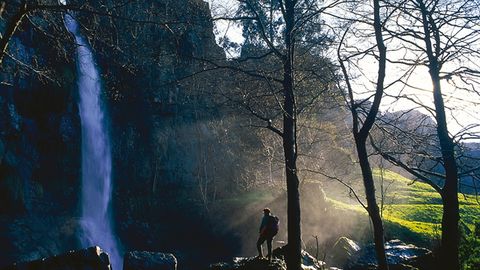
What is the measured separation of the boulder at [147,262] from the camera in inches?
361

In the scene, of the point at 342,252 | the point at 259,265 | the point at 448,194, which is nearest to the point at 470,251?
the point at 448,194

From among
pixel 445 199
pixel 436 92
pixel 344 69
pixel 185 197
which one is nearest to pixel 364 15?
pixel 344 69

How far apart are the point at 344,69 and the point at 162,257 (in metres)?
5.96

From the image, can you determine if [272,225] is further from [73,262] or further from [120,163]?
[120,163]

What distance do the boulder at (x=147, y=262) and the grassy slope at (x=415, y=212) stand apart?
5975mm

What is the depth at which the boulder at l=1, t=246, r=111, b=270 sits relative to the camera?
777cm

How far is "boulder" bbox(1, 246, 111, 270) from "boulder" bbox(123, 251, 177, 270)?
Answer: 1.23 meters

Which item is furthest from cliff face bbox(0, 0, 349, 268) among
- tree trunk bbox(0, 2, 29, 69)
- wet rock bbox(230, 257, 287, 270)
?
tree trunk bbox(0, 2, 29, 69)

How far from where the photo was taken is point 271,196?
2820 centimetres

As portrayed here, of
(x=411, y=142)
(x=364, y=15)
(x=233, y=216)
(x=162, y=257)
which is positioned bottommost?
(x=233, y=216)

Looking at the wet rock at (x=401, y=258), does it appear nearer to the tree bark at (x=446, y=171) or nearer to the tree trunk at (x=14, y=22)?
the tree bark at (x=446, y=171)

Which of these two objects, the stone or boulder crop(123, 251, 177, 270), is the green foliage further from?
boulder crop(123, 251, 177, 270)

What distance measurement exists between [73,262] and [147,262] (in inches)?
73.4

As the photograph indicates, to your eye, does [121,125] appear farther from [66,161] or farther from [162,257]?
[162,257]
